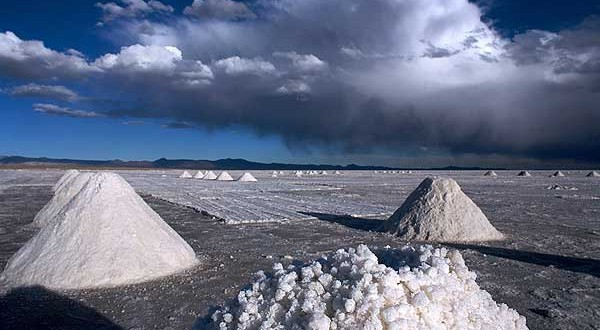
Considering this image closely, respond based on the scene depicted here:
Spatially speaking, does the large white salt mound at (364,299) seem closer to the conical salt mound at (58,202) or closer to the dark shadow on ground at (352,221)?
the dark shadow on ground at (352,221)

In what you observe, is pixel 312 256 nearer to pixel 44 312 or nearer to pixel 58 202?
pixel 44 312

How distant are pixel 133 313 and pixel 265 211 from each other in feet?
29.8

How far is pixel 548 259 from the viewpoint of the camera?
24.1ft

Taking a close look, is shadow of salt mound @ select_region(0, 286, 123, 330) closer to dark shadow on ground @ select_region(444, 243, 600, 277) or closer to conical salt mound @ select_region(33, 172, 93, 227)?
conical salt mound @ select_region(33, 172, 93, 227)

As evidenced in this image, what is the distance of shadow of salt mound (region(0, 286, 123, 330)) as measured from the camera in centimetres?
439

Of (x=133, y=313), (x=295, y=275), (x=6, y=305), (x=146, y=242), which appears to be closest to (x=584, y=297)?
(x=295, y=275)

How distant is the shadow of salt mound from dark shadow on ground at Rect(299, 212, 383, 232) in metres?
6.46

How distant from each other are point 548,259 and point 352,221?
196 inches

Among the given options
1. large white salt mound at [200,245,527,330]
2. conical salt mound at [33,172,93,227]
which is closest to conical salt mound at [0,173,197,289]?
large white salt mound at [200,245,527,330]

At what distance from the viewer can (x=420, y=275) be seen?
2.40 metres

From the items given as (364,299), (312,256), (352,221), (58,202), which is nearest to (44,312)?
(312,256)

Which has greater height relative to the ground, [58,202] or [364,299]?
[364,299]

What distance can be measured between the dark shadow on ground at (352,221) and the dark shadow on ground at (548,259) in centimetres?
252

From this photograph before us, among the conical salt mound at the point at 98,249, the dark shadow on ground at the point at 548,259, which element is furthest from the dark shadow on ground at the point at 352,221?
the conical salt mound at the point at 98,249
